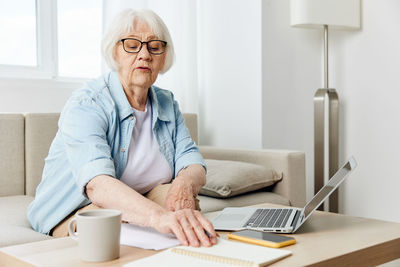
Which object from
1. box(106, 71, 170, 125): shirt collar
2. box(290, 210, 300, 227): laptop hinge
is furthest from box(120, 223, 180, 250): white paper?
box(106, 71, 170, 125): shirt collar

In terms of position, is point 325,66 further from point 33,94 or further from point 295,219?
point 295,219

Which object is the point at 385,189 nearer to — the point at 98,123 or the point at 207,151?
the point at 207,151

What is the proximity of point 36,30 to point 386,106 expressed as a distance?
1968 mm

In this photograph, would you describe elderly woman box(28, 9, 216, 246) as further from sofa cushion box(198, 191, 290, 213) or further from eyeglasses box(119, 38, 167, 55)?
sofa cushion box(198, 191, 290, 213)

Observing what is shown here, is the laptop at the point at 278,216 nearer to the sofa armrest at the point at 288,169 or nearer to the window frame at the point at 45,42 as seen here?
the sofa armrest at the point at 288,169

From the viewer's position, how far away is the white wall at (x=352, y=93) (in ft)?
9.52

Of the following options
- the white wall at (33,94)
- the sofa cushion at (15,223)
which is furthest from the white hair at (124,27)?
the white wall at (33,94)

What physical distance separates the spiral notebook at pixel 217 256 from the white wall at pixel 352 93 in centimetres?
195

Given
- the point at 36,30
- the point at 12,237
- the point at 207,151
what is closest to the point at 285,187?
the point at 207,151

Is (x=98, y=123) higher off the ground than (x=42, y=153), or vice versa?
(x=98, y=123)

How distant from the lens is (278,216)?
132cm

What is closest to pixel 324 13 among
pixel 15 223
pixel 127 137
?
pixel 127 137

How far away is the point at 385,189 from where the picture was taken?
9.64 ft

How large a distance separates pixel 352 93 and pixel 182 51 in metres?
1.04
